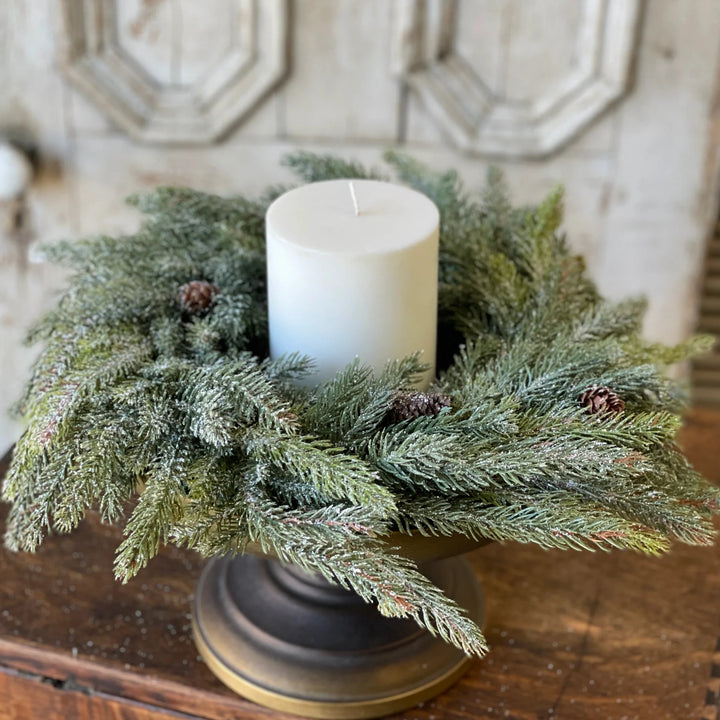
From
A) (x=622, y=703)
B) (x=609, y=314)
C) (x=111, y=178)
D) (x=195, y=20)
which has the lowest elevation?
(x=622, y=703)

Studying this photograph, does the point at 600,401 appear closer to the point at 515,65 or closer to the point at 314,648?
the point at 314,648

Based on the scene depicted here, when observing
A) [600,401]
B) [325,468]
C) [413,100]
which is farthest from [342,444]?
[413,100]

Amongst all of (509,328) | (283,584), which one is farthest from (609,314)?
(283,584)

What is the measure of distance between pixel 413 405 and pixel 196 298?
18 centimetres

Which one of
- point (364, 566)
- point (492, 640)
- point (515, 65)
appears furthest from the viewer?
point (515, 65)

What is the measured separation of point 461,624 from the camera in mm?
433

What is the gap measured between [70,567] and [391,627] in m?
0.26

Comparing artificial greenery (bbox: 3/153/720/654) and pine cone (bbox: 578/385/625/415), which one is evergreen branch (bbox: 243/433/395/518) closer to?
artificial greenery (bbox: 3/153/720/654)

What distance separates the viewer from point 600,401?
20.1 inches

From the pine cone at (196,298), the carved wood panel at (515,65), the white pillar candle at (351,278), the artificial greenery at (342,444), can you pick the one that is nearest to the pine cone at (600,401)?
the artificial greenery at (342,444)

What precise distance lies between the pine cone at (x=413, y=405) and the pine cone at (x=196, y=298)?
0.17m

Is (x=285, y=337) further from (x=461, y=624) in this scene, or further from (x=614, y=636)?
(x=614, y=636)

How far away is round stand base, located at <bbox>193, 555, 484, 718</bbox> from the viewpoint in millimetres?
574

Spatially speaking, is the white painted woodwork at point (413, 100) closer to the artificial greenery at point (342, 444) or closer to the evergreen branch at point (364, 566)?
the artificial greenery at point (342, 444)
